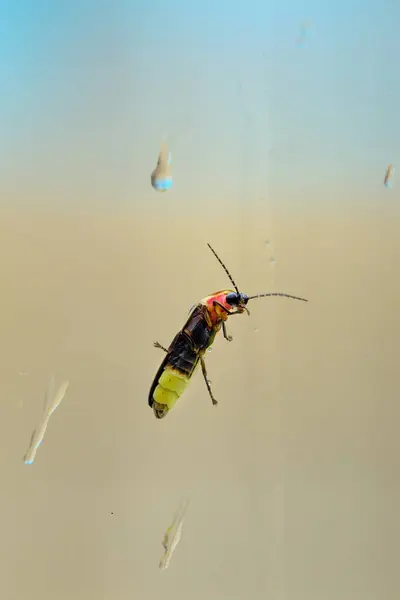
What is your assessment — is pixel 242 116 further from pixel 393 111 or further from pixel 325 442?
pixel 325 442

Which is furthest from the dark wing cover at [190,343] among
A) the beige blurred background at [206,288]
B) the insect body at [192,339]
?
the beige blurred background at [206,288]

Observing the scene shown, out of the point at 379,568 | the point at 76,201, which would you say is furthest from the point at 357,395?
the point at 76,201

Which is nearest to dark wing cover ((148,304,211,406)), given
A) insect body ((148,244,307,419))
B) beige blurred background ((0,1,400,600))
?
insect body ((148,244,307,419))

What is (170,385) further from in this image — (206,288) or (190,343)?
(206,288)

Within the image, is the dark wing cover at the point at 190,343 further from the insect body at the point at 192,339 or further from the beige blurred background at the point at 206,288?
the beige blurred background at the point at 206,288

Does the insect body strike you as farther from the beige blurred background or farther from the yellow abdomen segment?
the beige blurred background

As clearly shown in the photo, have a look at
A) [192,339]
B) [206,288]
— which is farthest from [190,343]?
[206,288]

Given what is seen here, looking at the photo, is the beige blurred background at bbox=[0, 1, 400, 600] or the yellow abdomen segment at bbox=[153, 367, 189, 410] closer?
the yellow abdomen segment at bbox=[153, 367, 189, 410]
